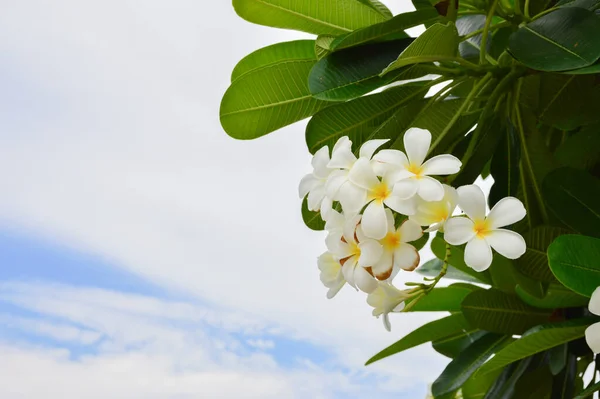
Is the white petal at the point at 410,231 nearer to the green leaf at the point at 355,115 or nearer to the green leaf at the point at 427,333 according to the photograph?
the green leaf at the point at 355,115

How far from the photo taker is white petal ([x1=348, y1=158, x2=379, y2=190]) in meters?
0.62

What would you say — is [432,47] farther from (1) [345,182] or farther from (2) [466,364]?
(2) [466,364]

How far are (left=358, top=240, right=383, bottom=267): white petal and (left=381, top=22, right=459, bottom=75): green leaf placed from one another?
0.20 meters

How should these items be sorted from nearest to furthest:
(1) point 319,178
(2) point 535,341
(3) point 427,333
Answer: (1) point 319,178
(2) point 535,341
(3) point 427,333

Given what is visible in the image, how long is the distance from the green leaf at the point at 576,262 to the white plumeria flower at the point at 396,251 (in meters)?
0.18

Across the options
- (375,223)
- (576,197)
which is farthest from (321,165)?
(576,197)

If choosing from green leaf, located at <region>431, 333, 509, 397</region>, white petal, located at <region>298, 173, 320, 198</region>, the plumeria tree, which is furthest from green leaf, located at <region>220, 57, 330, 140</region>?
green leaf, located at <region>431, 333, 509, 397</region>

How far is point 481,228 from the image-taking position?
621 mm

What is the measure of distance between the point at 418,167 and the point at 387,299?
0.42 feet

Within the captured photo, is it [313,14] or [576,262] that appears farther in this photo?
[313,14]

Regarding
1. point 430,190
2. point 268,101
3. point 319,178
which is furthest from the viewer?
point 268,101

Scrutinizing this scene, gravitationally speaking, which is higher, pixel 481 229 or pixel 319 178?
pixel 319 178

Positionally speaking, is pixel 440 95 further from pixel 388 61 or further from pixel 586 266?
pixel 586 266

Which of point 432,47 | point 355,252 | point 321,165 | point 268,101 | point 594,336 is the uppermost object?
point 268,101
